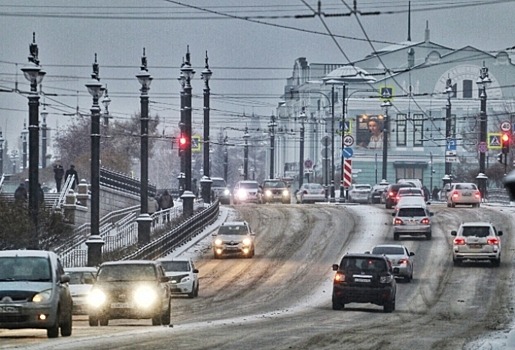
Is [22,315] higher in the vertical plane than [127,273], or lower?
lower

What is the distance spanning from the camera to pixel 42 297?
1021 inches

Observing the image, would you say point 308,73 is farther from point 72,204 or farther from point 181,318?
point 181,318

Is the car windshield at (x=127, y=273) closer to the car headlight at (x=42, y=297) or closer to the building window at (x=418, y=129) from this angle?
the car headlight at (x=42, y=297)

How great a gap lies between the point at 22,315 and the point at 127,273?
7.39 metres

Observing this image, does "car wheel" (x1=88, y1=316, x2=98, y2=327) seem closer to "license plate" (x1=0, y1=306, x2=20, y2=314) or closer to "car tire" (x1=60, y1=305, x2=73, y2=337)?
"car tire" (x1=60, y1=305, x2=73, y2=337)

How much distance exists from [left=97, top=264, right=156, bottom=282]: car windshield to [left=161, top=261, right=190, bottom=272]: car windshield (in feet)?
40.1

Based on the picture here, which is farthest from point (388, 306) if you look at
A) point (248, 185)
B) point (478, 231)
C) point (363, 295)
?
point (248, 185)

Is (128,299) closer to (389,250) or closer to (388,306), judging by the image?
(388,306)

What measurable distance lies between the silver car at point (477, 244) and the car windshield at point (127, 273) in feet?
76.4

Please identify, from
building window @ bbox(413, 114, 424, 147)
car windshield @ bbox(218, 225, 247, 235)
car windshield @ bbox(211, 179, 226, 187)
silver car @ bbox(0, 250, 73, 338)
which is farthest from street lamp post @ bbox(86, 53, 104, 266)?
building window @ bbox(413, 114, 424, 147)

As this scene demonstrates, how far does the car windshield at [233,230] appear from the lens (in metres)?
58.8

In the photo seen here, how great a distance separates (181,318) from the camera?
3694 centimetres

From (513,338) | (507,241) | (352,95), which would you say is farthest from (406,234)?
(352,95)

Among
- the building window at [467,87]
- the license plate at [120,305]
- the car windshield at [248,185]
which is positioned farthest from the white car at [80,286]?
the building window at [467,87]
